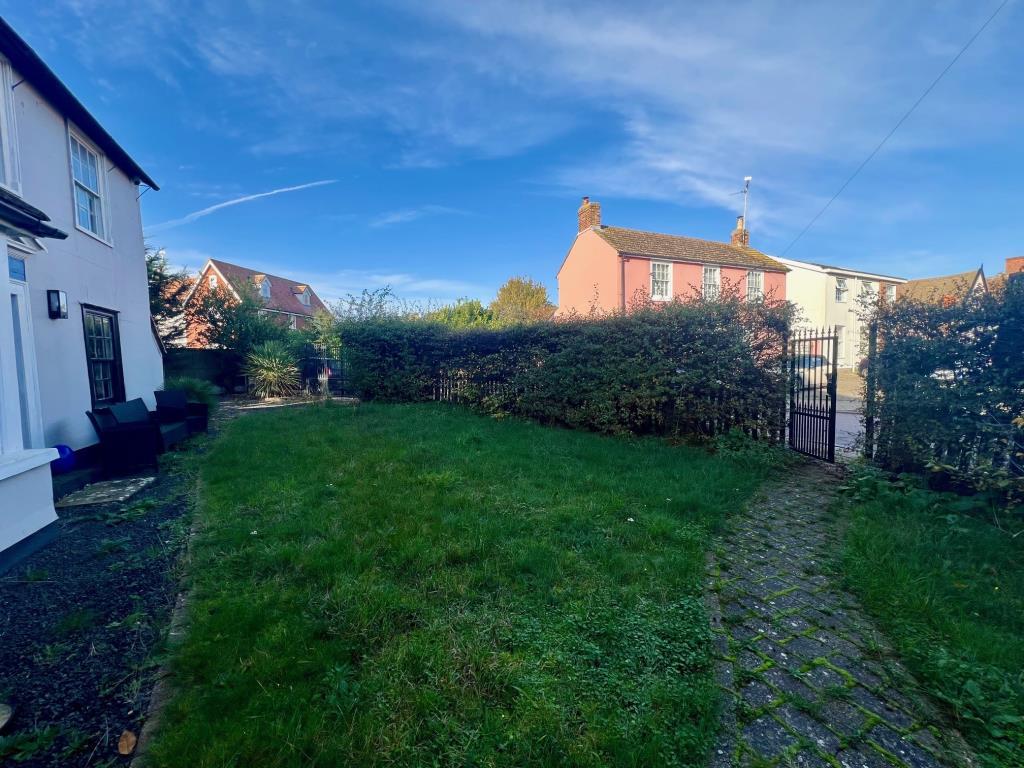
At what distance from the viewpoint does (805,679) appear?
2.24 m

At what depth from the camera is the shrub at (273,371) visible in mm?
16016

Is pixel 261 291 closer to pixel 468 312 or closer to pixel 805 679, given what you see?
pixel 468 312

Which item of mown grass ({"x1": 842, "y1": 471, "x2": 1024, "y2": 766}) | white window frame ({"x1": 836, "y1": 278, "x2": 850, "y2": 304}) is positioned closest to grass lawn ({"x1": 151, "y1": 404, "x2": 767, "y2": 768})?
mown grass ({"x1": 842, "y1": 471, "x2": 1024, "y2": 766})

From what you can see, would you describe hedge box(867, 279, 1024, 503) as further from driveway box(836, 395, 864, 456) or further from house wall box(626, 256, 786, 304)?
house wall box(626, 256, 786, 304)

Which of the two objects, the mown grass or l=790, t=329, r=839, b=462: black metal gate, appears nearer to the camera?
the mown grass

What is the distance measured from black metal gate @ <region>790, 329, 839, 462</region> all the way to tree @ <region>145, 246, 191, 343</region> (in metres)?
21.7

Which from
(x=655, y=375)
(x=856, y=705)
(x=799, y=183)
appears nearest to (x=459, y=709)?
(x=856, y=705)

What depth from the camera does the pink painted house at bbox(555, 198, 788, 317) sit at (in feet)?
65.9

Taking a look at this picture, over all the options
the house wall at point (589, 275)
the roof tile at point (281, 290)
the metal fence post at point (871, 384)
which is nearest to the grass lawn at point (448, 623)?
the metal fence post at point (871, 384)

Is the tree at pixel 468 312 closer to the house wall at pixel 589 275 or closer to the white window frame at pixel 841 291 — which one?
the house wall at pixel 589 275

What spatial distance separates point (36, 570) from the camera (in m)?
3.37

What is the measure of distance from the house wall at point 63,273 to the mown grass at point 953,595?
924 centimetres

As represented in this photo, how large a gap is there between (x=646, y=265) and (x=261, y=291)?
81.6 ft

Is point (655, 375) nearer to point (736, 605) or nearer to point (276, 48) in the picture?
point (736, 605)
